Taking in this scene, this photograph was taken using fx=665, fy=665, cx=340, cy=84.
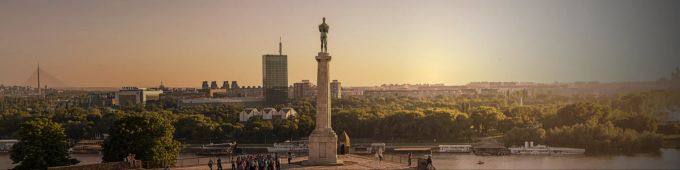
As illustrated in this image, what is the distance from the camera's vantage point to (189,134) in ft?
185

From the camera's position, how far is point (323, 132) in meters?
24.2

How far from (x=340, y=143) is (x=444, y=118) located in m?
27.5

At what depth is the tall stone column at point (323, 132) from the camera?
24.1 metres

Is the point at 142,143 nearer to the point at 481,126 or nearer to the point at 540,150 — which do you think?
the point at 540,150

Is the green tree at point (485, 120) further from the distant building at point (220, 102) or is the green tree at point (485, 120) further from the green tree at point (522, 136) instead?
the distant building at point (220, 102)

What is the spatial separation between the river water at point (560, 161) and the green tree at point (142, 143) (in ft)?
60.0

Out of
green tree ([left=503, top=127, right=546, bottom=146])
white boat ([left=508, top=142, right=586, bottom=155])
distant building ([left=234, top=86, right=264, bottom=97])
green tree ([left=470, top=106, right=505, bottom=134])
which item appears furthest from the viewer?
distant building ([left=234, top=86, right=264, bottom=97])

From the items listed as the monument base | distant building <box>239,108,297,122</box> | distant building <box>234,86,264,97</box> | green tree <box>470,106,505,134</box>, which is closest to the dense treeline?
green tree <box>470,106,505,134</box>


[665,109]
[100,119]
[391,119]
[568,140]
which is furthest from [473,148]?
[100,119]

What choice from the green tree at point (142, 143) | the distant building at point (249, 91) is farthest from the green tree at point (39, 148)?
the distant building at point (249, 91)

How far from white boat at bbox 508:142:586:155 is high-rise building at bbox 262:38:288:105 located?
78.2 metres

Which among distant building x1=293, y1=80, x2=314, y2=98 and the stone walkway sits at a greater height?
distant building x1=293, y1=80, x2=314, y2=98

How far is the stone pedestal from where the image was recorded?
24125mm

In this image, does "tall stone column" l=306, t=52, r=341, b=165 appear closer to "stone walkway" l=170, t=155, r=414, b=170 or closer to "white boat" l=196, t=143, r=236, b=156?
"stone walkway" l=170, t=155, r=414, b=170
